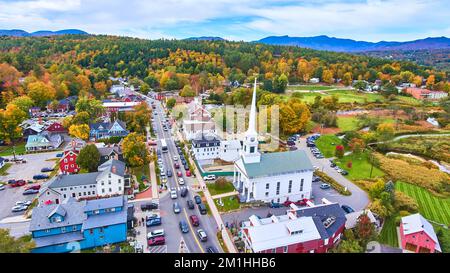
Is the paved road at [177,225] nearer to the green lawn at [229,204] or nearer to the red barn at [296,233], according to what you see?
the green lawn at [229,204]

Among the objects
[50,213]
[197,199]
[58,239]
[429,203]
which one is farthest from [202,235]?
[429,203]

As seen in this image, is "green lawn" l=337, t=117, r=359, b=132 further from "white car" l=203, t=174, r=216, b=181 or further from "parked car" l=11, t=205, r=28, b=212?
"parked car" l=11, t=205, r=28, b=212

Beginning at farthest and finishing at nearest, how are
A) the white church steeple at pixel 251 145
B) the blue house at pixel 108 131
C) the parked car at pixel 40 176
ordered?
the blue house at pixel 108 131
the parked car at pixel 40 176
the white church steeple at pixel 251 145

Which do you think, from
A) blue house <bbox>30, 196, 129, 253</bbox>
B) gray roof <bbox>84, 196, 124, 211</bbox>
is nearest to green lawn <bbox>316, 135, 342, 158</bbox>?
gray roof <bbox>84, 196, 124, 211</bbox>

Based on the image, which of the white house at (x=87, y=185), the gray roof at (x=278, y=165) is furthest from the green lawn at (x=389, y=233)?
the white house at (x=87, y=185)

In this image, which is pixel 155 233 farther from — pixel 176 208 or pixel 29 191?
pixel 29 191
